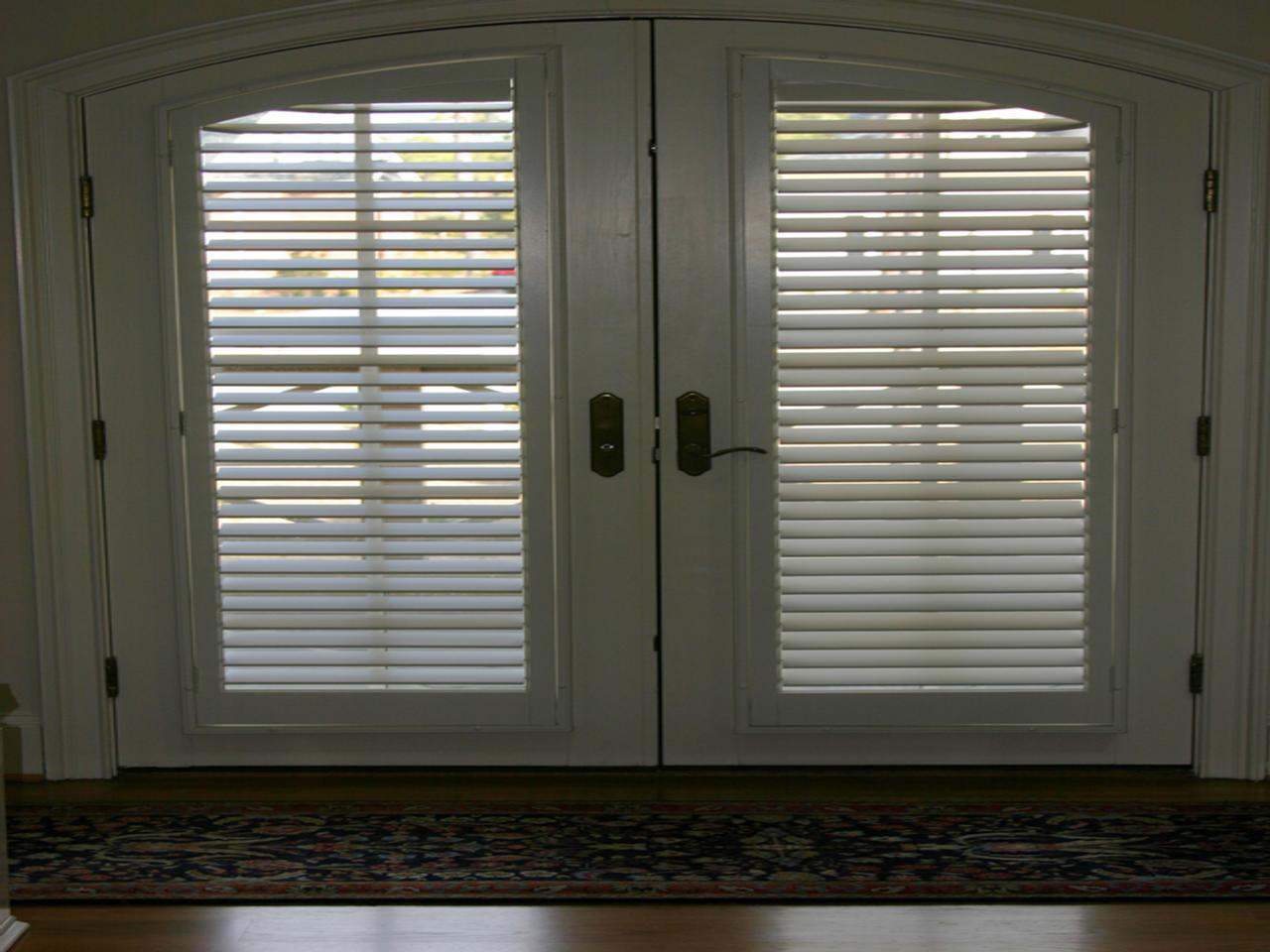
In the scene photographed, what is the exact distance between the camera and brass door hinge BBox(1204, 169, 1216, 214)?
3504 millimetres

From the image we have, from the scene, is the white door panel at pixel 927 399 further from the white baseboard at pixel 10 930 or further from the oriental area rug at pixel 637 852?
the white baseboard at pixel 10 930

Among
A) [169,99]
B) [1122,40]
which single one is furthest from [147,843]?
[1122,40]

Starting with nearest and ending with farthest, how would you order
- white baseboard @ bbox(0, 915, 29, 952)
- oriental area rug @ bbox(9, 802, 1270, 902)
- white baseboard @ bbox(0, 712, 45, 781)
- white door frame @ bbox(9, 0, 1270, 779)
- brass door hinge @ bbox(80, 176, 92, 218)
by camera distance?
white baseboard @ bbox(0, 915, 29, 952) → oriental area rug @ bbox(9, 802, 1270, 902) → white door frame @ bbox(9, 0, 1270, 779) → brass door hinge @ bbox(80, 176, 92, 218) → white baseboard @ bbox(0, 712, 45, 781)

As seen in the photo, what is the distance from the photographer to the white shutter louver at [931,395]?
11.6ft

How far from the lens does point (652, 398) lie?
3635mm

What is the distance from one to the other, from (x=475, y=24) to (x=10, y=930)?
245cm

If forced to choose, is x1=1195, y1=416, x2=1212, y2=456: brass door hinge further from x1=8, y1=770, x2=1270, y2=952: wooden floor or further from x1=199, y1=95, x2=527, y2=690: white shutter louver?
x1=199, y1=95, x2=527, y2=690: white shutter louver

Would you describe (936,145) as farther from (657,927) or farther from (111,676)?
(111,676)

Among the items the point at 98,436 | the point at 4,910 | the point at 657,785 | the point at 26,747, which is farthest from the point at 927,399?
the point at 26,747

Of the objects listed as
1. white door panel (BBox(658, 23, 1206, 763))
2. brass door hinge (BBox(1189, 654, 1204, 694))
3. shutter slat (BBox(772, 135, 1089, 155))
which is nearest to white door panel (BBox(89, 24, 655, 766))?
white door panel (BBox(658, 23, 1206, 763))

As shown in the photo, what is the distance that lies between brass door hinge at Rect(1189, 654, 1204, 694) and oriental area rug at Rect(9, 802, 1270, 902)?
349 millimetres

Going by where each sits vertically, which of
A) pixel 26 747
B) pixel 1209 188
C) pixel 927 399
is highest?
pixel 1209 188

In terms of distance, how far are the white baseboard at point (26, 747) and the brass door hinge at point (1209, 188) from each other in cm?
353

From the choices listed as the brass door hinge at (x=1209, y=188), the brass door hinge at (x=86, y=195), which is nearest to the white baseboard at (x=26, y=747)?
the brass door hinge at (x=86, y=195)
